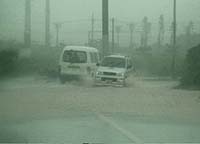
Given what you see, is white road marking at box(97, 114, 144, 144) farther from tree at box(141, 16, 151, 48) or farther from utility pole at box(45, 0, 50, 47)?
tree at box(141, 16, 151, 48)

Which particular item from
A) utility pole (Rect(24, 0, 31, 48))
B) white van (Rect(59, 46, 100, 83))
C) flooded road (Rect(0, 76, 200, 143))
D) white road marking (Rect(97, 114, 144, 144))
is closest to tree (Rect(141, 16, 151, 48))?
white van (Rect(59, 46, 100, 83))

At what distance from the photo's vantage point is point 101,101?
18875mm

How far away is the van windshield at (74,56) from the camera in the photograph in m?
29.0

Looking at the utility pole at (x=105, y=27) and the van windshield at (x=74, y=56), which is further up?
the utility pole at (x=105, y=27)

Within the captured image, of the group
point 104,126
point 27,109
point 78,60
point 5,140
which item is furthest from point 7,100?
point 78,60

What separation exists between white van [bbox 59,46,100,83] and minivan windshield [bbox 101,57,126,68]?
0.88 meters

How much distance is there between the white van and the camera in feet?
94.9

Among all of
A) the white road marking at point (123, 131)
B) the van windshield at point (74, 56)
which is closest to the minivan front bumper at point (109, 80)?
the van windshield at point (74, 56)

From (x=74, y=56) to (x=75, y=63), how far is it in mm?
405

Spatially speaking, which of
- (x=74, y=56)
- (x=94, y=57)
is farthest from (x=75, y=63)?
(x=94, y=57)

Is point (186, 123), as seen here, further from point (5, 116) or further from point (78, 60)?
point (78, 60)

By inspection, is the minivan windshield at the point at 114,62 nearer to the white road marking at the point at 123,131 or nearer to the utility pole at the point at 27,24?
the utility pole at the point at 27,24

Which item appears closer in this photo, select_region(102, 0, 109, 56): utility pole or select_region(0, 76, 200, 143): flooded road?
select_region(0, 76, 200, 143): flooded road

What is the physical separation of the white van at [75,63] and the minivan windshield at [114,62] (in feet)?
2.90
